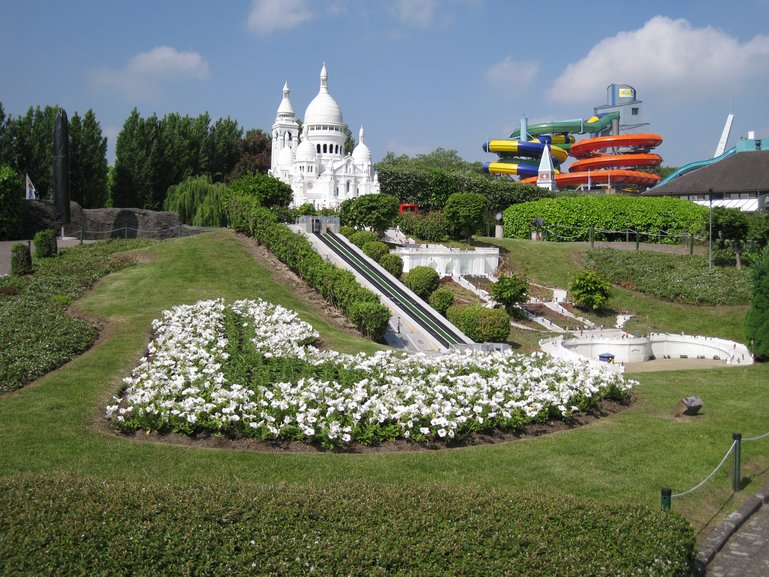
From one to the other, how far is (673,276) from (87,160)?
145ft

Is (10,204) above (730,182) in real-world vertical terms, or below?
below

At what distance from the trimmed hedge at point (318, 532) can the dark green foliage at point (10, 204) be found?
34.5 meters

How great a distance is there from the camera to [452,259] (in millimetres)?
42438

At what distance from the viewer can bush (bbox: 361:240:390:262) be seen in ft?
125

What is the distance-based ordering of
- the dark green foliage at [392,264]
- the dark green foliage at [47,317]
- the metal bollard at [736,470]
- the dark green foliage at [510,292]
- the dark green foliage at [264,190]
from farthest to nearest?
1. the dark green foliage at [264,190]
2. the dark green foliage at [392,264]
3. the dark green foliage at [510,292]
4. the dark green foliage at [47,317]
5. the metal bollard at [736,470]

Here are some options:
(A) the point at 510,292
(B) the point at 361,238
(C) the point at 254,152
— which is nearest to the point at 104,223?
(B) the point at 361,238

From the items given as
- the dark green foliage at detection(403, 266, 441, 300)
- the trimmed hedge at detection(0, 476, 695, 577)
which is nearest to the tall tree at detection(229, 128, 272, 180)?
the dark green foliage at detection(403, 266, 441, 300)

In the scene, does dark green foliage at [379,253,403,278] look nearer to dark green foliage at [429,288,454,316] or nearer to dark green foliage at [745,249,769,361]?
dark green foliage at [429,288,454,316]

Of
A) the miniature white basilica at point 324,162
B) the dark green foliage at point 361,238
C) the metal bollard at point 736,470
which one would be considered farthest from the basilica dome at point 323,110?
the metal bollard at point 736,470

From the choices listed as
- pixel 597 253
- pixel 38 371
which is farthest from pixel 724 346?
pixel 38 371

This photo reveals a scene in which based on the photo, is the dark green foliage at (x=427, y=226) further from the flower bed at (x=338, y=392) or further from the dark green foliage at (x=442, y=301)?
the flower bed at (x=338, y=392)

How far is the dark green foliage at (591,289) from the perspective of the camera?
37344 mm

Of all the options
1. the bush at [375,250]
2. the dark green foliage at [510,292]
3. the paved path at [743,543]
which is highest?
the bush at [375,250]

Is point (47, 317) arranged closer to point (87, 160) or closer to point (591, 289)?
point (591, 289)
